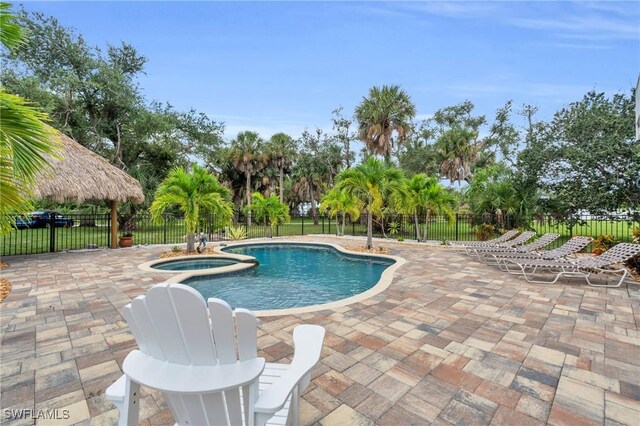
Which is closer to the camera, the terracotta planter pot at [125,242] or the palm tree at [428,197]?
the terracotta planter pot at [125,242]

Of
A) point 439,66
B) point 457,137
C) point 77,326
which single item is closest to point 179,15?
point 77,326

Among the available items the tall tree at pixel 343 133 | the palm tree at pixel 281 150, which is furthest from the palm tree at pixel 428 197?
the tall tree at pixel 343 133

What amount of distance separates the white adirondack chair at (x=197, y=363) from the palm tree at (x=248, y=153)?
81.0ft

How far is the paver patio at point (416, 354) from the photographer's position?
2.13 metres

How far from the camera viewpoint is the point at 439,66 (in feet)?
40.7

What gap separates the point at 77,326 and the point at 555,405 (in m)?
4.86

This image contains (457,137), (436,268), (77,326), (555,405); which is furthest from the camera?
(457,137)

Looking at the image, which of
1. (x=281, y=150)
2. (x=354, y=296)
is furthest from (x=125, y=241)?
(x=281, y=150)

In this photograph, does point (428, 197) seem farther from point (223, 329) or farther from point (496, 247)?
point (223, 329)

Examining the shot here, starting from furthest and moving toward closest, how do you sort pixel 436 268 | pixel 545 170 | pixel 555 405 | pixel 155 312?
1. pixel 545 170
2. pixel 436 268
3. pixel 555 405
4. pixel 155 312

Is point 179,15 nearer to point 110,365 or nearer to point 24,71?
point 110,365

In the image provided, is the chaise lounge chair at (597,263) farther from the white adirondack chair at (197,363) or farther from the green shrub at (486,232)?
the white adirondack chair at (197,363)

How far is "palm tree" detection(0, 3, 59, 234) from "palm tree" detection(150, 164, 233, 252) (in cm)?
590

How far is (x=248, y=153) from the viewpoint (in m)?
25.0
